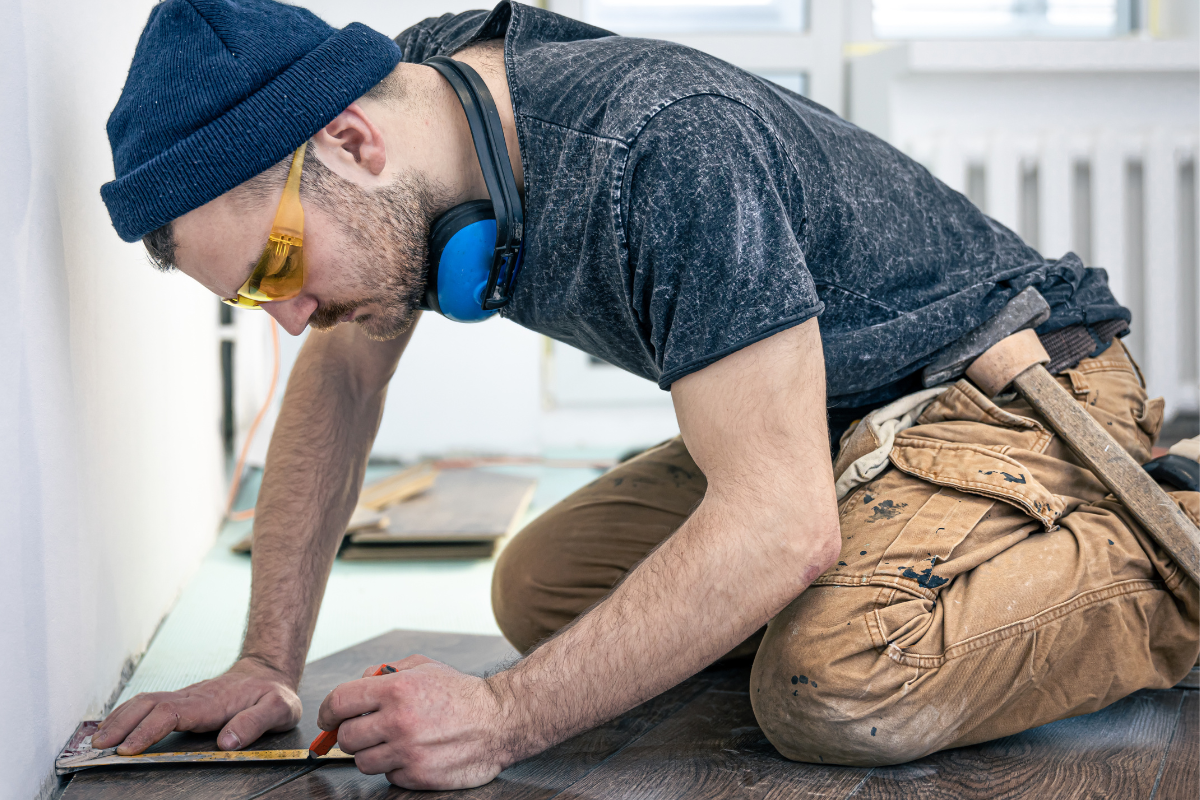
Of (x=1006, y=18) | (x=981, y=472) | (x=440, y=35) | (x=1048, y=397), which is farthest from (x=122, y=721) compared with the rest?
(x=1006, y=18)

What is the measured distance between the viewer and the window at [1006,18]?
3.59m

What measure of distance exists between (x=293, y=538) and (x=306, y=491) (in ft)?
0.21

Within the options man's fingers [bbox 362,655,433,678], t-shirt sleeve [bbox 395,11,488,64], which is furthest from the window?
man's fingers [bbox 362,655,433,678]

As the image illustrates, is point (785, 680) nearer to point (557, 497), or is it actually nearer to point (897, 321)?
point (897, 321)

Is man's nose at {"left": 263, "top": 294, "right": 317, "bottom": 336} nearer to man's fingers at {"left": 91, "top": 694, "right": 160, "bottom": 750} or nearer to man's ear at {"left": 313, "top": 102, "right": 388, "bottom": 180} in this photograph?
man's ear at {"left": 313, "top": 102, "right": 388, "bottom": 180}

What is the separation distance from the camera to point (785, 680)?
1067 mm

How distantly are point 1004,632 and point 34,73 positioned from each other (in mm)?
1176

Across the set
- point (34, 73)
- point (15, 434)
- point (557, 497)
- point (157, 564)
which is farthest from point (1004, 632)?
point (557, 497)

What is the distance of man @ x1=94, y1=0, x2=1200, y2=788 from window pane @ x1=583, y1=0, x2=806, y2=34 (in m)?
2.44

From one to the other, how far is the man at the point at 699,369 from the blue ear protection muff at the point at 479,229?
0.07 feet

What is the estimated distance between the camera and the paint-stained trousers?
1.04 meters

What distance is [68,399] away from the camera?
3.54 feet

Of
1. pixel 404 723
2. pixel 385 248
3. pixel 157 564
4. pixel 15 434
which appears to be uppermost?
pixel 385 248

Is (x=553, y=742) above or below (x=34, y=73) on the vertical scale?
below
